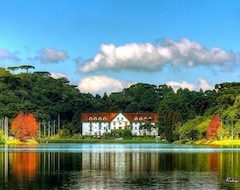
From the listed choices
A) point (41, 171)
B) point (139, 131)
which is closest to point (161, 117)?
point (139, 131)

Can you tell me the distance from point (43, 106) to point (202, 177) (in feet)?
499

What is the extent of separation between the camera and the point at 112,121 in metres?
190

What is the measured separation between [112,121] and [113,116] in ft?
6.17

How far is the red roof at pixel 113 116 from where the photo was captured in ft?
617

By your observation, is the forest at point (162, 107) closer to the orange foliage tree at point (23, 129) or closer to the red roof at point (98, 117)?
the red roof at point (98, 117)

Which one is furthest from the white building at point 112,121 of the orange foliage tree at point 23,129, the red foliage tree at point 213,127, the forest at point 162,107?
the red foliage tree at point 213,127

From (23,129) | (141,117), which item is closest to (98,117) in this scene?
(141,117)

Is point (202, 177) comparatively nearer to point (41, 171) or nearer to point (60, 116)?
point (41, 171)

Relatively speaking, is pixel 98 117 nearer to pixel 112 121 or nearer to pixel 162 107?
pixel 112 121

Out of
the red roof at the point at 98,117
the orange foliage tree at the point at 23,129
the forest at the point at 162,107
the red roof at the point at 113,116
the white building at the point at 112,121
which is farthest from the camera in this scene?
the red roof at the point at 98,117

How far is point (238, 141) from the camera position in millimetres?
105500

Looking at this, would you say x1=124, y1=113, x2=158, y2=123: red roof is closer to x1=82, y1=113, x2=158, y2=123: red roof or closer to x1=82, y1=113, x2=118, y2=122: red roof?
x1=82, y1=113, x2=158, y2=123: red roof

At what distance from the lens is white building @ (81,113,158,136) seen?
7397 inches

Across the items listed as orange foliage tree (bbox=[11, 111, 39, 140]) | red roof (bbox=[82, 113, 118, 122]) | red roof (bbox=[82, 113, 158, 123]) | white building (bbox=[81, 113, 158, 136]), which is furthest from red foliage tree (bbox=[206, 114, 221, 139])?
red roof (bbox=[82, 113, 118, 122])
